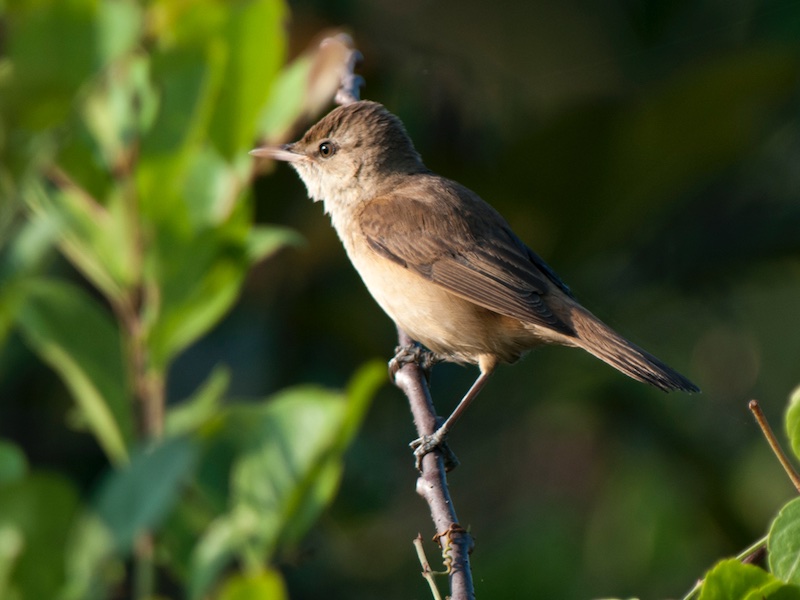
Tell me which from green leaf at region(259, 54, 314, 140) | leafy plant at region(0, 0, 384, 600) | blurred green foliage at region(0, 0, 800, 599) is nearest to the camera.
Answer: leafy plant at region(0, 0, 384, 600)

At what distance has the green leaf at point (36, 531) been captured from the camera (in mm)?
2090

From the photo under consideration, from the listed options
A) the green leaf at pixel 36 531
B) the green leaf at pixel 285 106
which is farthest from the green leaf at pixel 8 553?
the green leaf at pixel 285 106

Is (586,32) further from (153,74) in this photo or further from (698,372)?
(153,74)

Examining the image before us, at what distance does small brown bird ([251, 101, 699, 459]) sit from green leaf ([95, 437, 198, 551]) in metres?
1.36

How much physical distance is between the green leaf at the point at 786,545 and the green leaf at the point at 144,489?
111 cm

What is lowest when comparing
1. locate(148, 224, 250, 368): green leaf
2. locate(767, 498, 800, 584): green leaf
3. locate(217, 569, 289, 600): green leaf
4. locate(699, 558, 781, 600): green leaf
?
locate(699, 558, 781, 600): green leaf

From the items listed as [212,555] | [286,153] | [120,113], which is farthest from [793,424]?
[286,153]

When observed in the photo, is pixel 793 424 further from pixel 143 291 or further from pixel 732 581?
pixel 143 291

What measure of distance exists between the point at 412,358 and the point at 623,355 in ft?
2.57

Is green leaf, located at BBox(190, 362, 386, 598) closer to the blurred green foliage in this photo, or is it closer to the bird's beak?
the blurred green foliage

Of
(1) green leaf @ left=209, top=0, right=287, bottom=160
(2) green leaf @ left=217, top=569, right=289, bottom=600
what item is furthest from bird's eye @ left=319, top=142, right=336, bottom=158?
(2) green leaf @ left=217, top=569, right=289, bottom=600

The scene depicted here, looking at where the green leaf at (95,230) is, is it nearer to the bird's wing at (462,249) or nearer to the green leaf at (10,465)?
the green leaf at (10,465)

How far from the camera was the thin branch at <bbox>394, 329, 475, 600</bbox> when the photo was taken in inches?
98.7

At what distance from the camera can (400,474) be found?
571cm
